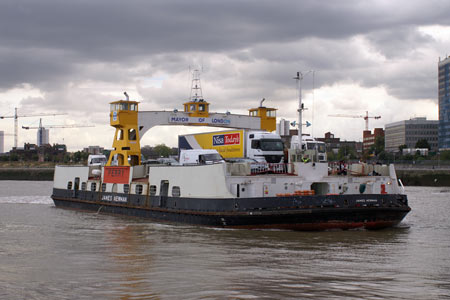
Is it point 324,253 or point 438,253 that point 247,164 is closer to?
point 324,253

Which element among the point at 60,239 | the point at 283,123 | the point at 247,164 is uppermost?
the point at 283,123

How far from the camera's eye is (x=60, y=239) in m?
23.5

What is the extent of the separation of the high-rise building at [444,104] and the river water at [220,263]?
463 feet

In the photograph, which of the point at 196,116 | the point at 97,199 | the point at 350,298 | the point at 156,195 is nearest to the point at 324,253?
the point at 350,298

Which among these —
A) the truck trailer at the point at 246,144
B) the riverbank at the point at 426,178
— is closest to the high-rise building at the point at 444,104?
the riverbank at the point at 426,178

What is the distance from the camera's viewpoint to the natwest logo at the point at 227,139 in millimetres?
33219

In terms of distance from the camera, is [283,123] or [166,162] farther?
[283,123]

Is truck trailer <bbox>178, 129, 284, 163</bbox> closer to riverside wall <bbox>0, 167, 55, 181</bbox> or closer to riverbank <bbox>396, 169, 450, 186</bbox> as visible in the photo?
riverbank <bbox>396, 169, 450, 186</bbox>

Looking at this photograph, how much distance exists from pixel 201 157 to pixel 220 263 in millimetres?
14564

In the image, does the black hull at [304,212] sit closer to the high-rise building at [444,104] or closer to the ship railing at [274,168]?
the ship railing at [274,168]

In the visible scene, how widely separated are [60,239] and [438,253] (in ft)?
48.7

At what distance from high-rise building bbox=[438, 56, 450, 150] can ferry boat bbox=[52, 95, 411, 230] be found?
14101 centimetres

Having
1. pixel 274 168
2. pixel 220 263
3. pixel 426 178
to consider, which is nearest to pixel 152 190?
pixel 274 168

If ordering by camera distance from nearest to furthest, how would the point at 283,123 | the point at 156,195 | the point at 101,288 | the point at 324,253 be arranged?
the point at 101,288
the point at 324,253
the point at 156,195
the point at 283,123
